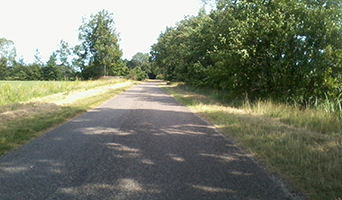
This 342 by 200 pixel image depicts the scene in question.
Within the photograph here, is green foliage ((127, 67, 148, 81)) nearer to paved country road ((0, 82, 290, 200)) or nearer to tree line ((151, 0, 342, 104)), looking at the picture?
tree line ((151, 0, 342, 104))

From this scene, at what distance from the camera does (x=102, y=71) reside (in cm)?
6994

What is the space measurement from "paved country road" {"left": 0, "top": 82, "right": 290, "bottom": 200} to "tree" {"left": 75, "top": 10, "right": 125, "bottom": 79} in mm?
61654

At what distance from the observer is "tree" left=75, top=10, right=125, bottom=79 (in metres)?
66.7

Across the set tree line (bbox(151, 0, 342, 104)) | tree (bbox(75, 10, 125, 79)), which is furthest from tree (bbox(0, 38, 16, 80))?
tree line (bbox(151, 0, 342, 104))

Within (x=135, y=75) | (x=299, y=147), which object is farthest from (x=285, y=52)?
(x=135, y=75)

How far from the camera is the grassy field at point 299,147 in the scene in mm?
4086

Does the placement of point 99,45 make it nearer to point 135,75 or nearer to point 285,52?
point 135,75

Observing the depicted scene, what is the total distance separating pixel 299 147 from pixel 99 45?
63847 mm

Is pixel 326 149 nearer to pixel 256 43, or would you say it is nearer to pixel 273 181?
pixel 273 181

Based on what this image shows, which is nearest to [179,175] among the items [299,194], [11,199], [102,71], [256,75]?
[299,194]

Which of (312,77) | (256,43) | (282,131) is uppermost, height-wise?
(256,43)

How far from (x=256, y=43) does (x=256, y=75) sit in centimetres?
172

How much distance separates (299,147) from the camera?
5.90 meters

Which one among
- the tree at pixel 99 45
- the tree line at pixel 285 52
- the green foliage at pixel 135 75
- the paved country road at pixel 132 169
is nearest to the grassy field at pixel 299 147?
the paved country road at pixel 132 169
